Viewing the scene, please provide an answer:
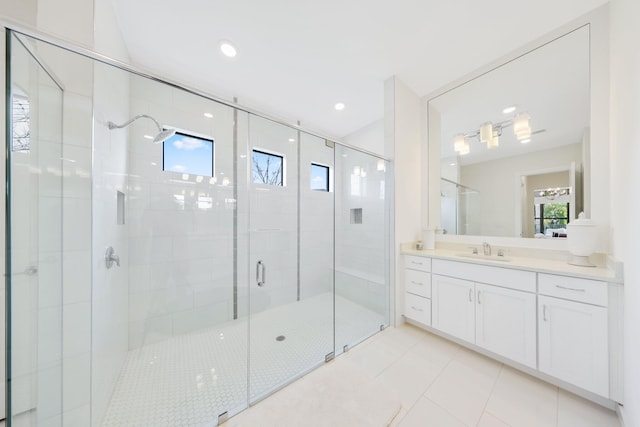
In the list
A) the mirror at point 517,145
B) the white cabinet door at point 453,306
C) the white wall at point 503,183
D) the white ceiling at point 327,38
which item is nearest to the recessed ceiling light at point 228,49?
the white ceiling at point 327,38

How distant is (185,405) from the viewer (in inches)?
51.9

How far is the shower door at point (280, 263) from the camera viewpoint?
1.96 m

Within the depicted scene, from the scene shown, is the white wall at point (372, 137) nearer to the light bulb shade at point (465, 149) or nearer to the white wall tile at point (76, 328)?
the light bulb shade at point (465, 149)

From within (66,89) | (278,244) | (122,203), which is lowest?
(278,244)

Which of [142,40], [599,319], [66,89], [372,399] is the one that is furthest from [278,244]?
[599,319]

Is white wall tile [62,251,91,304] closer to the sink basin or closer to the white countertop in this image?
the white countertop

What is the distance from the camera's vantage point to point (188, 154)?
7.16 ft

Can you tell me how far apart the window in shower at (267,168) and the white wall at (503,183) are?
2.26 meters

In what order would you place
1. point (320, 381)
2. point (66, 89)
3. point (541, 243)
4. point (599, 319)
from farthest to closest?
point (541, 243) < point (320, 381) < point (599, 319) < point (66, 89)

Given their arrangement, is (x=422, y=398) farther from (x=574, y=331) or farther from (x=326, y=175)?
(x=326, y=175)

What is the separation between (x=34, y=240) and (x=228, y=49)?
6.21 ft

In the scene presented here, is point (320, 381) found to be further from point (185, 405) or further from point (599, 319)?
point (599, 319)

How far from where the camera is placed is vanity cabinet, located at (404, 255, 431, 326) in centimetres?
212

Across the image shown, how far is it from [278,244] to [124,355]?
161 cm
